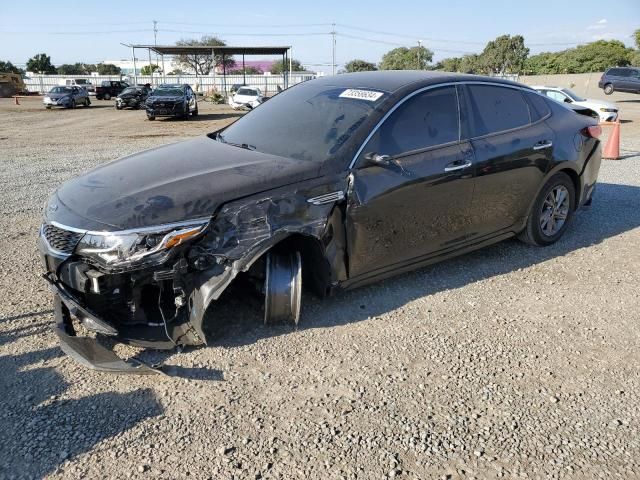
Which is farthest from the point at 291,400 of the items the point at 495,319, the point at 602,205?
the point at 602,205

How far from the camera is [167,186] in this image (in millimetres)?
3418

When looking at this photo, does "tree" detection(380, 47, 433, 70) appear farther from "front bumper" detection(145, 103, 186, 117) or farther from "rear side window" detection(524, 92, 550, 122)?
"rear side window" detection(524, 92, 550, 122)

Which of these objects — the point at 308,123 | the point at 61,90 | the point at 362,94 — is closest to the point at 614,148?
the point at 362,94

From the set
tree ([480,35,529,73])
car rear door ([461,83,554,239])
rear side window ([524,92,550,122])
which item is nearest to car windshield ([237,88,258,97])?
rear side window ([524,92,550,122])

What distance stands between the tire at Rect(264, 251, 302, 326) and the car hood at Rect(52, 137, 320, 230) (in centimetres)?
51

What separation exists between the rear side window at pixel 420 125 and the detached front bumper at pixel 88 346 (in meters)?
A: 2.08

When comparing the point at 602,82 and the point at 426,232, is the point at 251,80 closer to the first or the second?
the point at 602,82

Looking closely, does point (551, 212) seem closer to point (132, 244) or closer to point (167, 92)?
point (132, 244)

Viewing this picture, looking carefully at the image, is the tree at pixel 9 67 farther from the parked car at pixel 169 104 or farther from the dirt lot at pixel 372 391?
the dirt lot at pixel 372 391

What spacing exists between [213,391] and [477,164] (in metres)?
2.81

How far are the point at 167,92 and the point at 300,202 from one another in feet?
77.7

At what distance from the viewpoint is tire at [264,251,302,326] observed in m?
3.55

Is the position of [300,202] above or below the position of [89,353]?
above

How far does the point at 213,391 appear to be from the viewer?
304 cm
